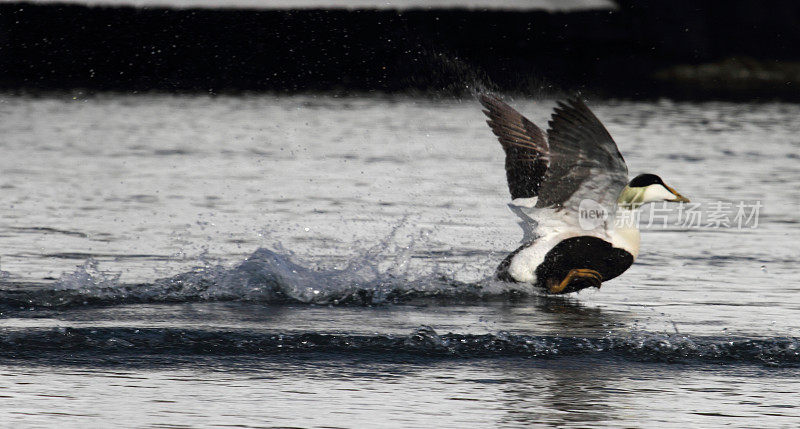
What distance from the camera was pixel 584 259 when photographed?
8.80 meters

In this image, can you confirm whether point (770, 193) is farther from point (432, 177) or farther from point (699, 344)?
point (699, 344)

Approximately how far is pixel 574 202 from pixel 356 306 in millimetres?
1447

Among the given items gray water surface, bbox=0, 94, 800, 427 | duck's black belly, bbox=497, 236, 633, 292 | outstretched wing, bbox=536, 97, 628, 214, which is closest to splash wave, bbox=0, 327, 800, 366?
gray water surface, bbox=0, 94, 800, 427

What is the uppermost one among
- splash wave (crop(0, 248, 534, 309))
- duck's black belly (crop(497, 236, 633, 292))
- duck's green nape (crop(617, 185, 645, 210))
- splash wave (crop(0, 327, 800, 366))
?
duck's green nape (crop(617, 185, 645, 210))

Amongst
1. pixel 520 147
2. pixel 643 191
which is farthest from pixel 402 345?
pixel 520 147

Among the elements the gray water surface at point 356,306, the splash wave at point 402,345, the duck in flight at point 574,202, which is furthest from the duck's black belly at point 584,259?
the splash wave at point 402,345

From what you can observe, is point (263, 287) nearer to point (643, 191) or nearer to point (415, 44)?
point (643, 191)

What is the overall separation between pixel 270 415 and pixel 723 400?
1.98 m

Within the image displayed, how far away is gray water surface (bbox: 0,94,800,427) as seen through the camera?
632 centimetres

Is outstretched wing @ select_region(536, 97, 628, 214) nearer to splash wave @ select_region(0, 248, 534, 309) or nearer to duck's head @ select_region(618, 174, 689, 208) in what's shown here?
duck's head @ select_region(618, 174, 689, 208)

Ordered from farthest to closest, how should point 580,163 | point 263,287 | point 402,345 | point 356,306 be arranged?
point 263,287 < point 356,306 < point 580,163 < point 402,345

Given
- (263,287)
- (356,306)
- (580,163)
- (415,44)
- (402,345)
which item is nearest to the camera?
(402,345)

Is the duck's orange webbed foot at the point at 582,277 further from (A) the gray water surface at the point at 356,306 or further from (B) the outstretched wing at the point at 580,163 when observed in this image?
(B) the outstretched wing at the point at 580,163

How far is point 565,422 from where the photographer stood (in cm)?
598
